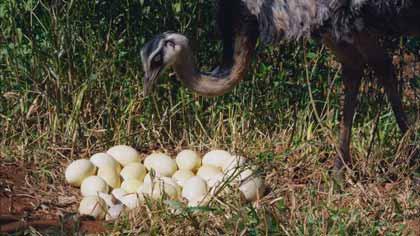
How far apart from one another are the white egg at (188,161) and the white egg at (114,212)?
1.99ft

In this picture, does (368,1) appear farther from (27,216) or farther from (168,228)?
(27,216)

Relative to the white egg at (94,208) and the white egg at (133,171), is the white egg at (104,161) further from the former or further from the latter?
the white egg at (94,208)

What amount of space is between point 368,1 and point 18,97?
1.89 meters

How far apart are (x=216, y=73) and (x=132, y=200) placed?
83cm

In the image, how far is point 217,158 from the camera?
4.43 metres

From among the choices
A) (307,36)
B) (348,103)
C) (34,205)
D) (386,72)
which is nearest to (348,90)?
(348,103)

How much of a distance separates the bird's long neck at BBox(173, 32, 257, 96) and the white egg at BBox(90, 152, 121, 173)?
0.48 metres

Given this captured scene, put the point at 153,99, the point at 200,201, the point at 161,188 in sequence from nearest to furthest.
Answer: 1. the point at 200,201
2. the point at 161,188
3. the point at 153,99

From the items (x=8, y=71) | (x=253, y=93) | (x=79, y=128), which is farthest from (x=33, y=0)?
(x=253, y=93)

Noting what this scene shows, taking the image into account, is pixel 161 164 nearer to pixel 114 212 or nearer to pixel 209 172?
pixel 209 172

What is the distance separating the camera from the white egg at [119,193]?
13.2 ft

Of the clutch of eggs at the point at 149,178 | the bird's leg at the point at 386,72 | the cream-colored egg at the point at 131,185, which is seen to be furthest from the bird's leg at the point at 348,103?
the cream-colored egg at the point at 131,185

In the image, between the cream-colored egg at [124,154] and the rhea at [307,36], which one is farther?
the cream-colored egg at [124,154]

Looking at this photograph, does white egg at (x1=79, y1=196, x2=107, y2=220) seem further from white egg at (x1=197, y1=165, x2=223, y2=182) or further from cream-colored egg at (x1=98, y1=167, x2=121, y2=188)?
white egg at (x1=197, y1=165, x2=223, y2=182)
